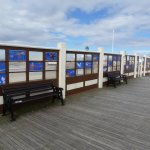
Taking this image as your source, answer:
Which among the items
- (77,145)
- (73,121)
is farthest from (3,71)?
(77,145)

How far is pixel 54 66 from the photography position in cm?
637

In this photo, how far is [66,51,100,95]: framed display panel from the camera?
7.21 m

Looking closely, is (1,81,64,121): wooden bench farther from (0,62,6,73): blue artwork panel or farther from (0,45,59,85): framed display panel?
(0,62,6,73): blue artwork panel

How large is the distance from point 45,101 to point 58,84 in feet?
3.05

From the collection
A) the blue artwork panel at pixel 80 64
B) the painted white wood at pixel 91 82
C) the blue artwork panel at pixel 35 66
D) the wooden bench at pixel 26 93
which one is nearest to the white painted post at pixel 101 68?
the painted white wood at pixel 91 82

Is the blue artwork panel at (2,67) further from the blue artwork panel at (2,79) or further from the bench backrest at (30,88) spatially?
the bench backrest at (30,88)

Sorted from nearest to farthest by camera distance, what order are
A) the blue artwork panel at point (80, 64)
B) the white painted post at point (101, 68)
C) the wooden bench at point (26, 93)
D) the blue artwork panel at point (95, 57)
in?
the wooden bench at point (26, 93)
the blue artwork panel at point (80, 64)
the blue artwork panel at point (95, 57)
the white painted post at point (101, 68)

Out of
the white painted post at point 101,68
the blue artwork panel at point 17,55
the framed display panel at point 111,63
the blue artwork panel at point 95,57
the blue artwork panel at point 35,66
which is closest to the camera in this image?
the blue artwork panel at point 17,55

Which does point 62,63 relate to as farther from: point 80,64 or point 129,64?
point 129,64

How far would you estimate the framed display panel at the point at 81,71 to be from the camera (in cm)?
721

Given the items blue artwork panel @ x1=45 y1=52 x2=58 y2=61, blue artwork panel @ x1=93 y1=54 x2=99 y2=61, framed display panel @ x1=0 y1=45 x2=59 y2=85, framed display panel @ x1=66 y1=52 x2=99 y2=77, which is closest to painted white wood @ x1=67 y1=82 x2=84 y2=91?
framed display panel @ x1=66 y1=52 x2=99 y2=77

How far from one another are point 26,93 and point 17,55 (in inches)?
49.0

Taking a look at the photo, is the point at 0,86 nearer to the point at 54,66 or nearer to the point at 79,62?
the point at 54,66

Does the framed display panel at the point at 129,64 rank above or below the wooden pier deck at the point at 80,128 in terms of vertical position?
above
